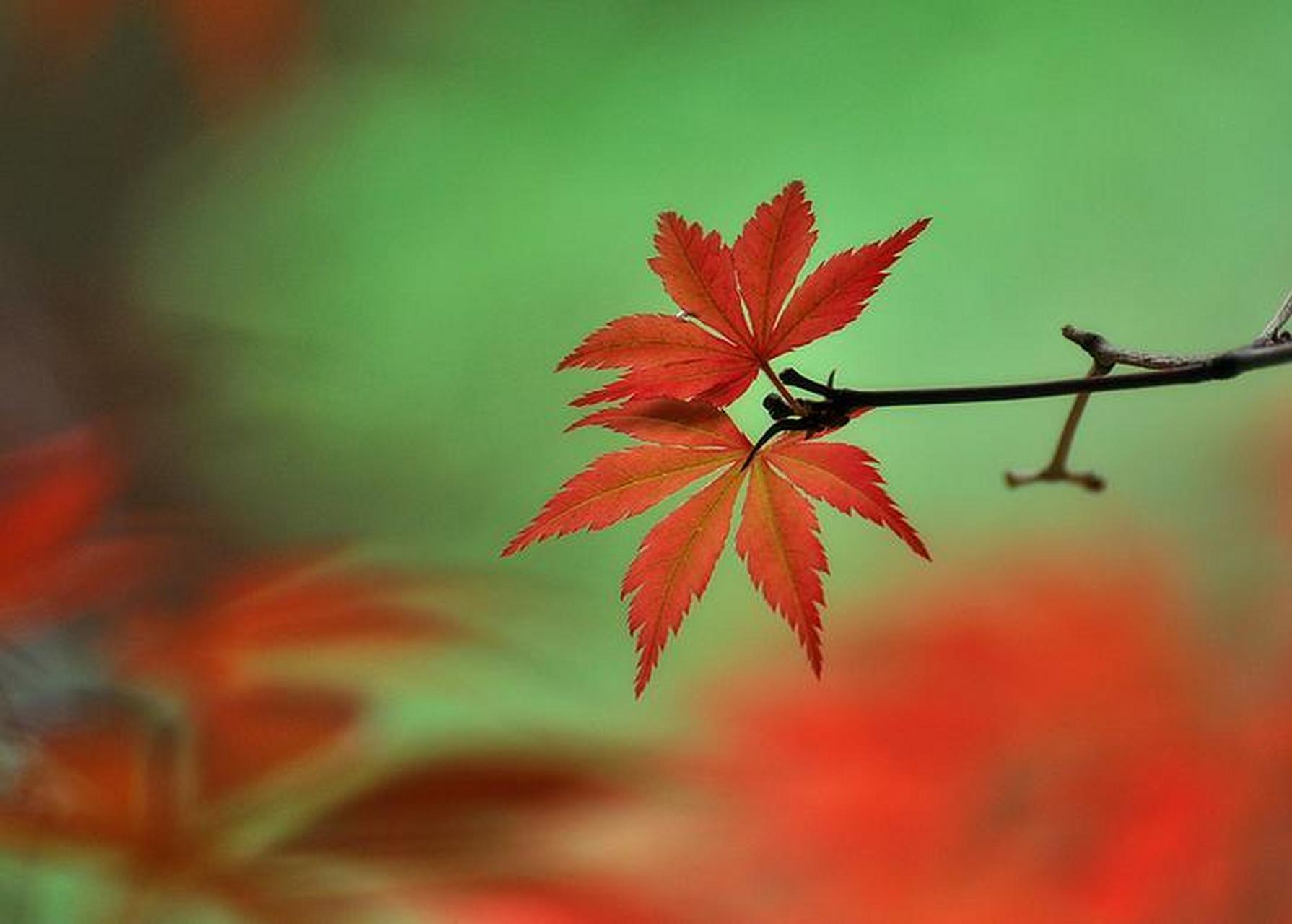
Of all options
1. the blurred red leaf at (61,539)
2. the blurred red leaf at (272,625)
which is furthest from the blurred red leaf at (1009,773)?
the blurred red leaf at (61,539)

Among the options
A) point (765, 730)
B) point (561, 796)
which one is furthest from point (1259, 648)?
point (561, 796)

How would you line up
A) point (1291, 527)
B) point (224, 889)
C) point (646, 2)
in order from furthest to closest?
1. point (646, 2)
2. point (1291, 527)
3. point (224, 889)

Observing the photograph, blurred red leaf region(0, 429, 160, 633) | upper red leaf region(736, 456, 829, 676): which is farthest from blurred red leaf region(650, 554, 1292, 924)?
upper red leaf region(736, 456, 829, 676)

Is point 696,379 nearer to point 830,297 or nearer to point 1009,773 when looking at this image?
point 830,297

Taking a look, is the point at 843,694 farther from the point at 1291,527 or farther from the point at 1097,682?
the point at 1291,527

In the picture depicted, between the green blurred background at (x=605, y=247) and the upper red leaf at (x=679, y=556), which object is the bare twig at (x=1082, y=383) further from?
the green blurred background at (x=605, y=247)

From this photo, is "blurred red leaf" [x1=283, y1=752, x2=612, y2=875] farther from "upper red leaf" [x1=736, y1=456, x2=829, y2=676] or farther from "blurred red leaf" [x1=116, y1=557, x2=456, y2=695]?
"upper red leaf" [x1=736, y1=456, x2=829, y2=676]
